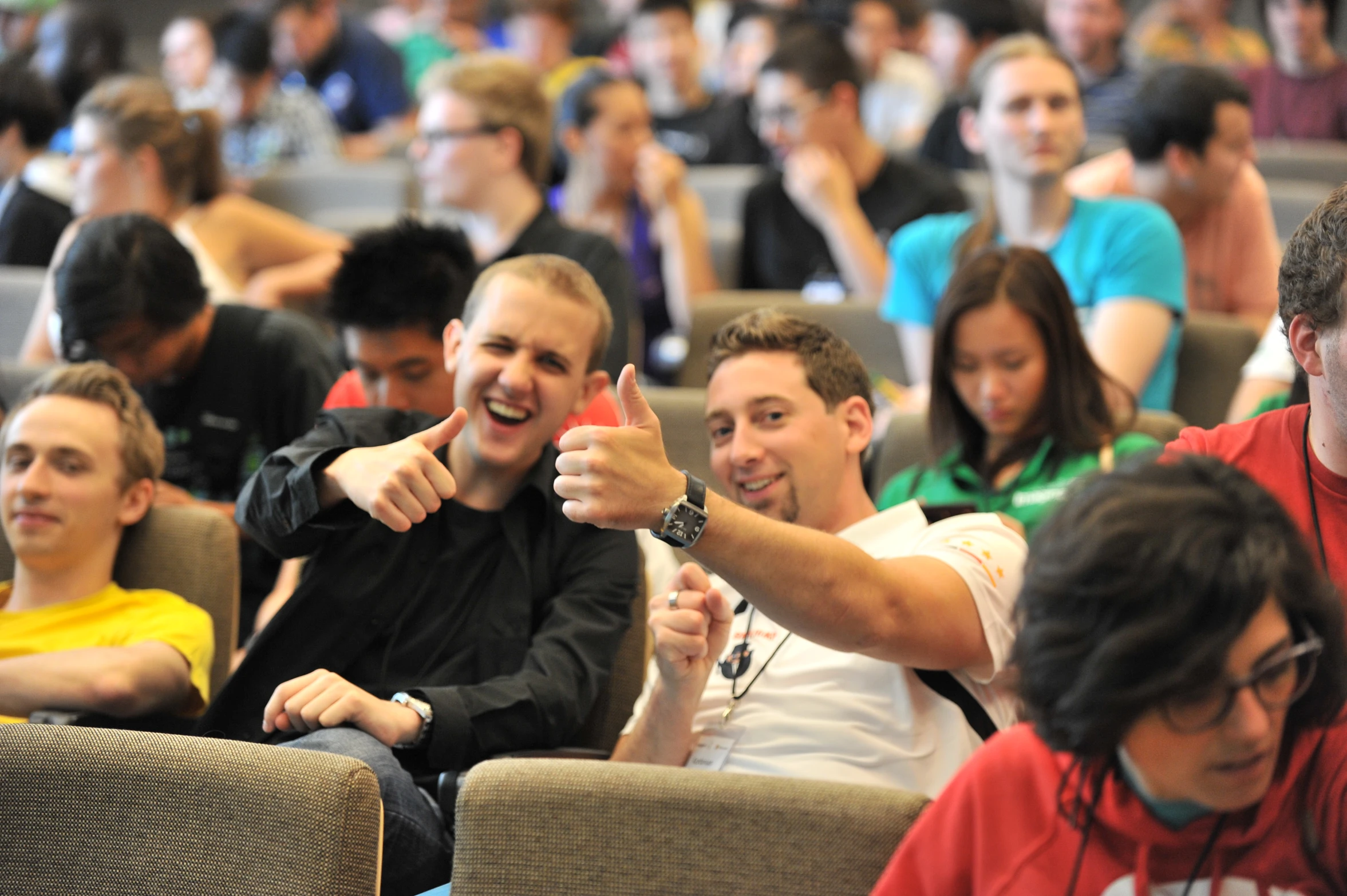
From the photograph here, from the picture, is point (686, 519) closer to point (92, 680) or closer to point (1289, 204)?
point (92, 680)

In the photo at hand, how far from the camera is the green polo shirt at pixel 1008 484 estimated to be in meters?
2.22

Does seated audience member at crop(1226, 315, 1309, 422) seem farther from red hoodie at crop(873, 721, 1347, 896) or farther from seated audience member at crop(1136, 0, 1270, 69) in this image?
seated audience member at crop(1136, 0, 1270, 69)

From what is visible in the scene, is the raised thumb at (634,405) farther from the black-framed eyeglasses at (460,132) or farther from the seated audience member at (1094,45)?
the seated audience member at (1094,45)

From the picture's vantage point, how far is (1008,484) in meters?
2.30

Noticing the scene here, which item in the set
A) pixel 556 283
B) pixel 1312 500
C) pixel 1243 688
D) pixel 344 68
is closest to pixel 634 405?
pixel 556 283

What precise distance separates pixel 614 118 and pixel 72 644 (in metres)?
2.60

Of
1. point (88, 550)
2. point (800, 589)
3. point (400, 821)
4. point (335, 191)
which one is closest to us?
point (800, 589)

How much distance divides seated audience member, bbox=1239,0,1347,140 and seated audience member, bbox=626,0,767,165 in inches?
78.5

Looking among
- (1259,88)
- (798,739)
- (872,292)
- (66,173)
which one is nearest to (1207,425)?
(872,292)

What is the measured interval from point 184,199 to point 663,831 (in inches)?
104

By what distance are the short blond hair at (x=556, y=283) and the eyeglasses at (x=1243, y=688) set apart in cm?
111

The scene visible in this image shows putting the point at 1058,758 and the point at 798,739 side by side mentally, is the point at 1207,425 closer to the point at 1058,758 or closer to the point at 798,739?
the point at 798,739

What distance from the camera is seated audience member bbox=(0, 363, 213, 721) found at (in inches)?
74.4

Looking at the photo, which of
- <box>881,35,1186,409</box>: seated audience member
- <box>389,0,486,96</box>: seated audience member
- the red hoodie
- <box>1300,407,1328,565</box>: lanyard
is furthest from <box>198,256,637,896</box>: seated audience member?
<box>389,0,486,96</box>: seated audience member
